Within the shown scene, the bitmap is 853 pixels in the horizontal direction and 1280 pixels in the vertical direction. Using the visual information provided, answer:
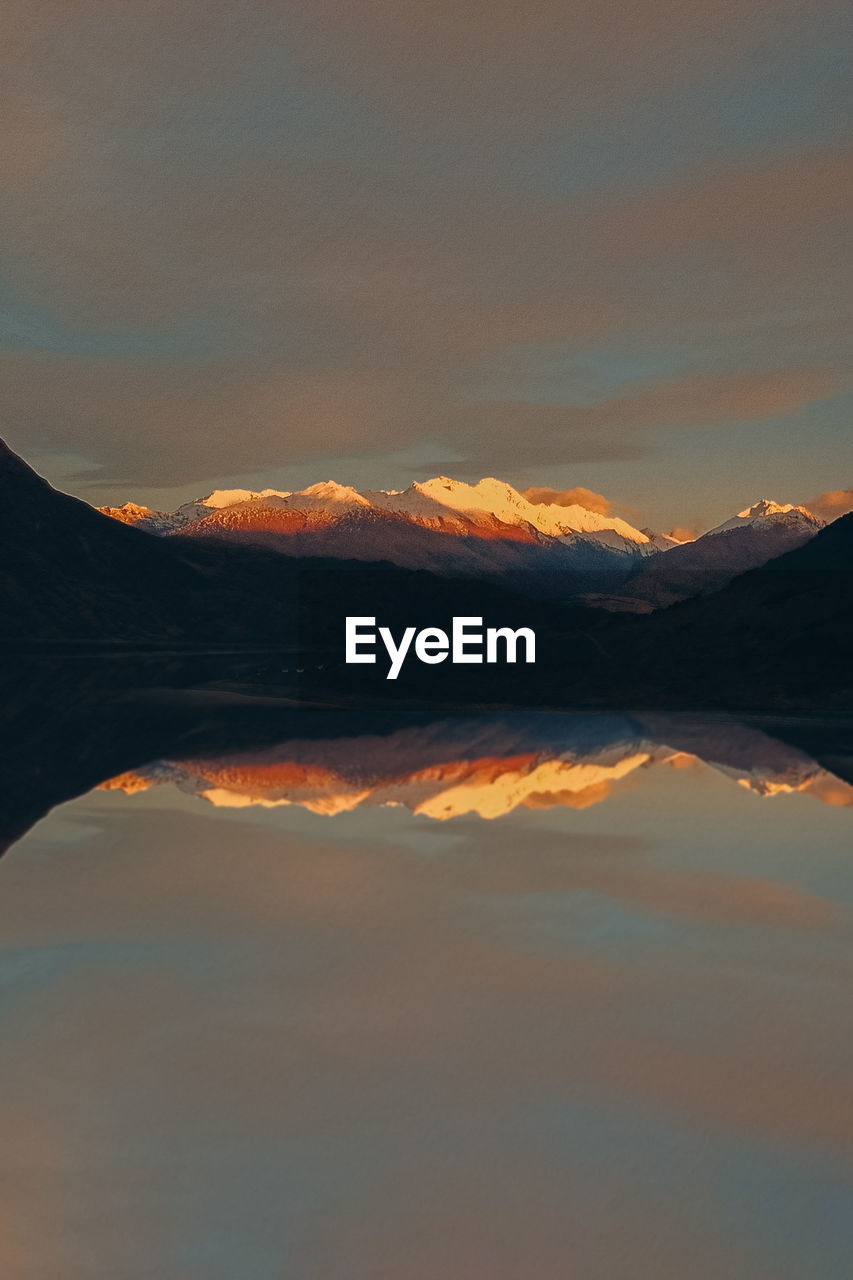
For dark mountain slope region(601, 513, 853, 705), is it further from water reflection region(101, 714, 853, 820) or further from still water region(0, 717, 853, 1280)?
still water region(0, 717, 853, 1280)

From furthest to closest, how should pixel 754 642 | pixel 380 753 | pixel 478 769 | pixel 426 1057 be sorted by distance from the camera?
pixel 754 642
pixel 380 753
pixel 478 769
pixel 426 1057

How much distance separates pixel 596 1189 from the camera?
11.2 m

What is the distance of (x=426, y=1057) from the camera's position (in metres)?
14.6

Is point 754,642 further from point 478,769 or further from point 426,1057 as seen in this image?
point 426,1057

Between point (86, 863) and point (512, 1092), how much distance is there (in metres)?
16.9

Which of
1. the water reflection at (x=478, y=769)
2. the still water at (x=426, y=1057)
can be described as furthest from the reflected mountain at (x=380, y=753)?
the still water at (x=426, y=1057)

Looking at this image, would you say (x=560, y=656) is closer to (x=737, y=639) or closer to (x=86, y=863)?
(x=737, y=639)

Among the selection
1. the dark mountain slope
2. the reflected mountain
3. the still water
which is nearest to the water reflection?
the reflected mountain

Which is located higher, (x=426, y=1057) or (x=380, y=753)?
(x=380, y=753)

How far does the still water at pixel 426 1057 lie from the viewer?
10.4 m

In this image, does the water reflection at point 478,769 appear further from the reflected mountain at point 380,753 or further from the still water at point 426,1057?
the still water at point 426,1057

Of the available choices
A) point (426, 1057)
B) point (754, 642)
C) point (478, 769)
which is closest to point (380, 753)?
A: point (478, 769)

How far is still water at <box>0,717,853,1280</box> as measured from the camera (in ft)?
34.0

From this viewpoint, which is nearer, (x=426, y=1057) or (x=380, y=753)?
(x=426, y=1057)
